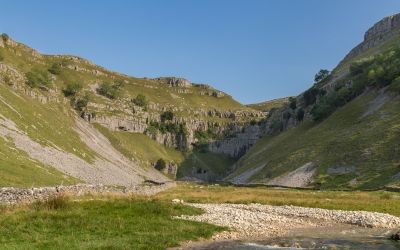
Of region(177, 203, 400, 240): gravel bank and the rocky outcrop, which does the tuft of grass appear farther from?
the rocky outcrop

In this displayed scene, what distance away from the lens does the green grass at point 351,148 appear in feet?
370

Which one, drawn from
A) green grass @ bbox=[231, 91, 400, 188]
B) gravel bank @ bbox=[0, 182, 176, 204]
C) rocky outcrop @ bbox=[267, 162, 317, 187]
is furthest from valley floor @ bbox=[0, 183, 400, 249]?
rocky outcrop @ bbox=[267, 162, 317, 187]

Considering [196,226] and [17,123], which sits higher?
[17,123]

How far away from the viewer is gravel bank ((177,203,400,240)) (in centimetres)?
4160

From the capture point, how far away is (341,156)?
128 meters

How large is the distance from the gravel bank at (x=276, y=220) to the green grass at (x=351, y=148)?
5221cm

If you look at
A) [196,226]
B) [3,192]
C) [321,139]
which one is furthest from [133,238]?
[321,139]

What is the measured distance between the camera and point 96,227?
36.8 m

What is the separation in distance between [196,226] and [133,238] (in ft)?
25.3

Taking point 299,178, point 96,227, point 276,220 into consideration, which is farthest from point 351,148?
point 96,227

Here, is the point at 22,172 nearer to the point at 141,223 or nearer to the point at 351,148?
the point at 141,223

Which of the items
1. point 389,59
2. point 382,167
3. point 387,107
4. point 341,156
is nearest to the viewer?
point 382,167

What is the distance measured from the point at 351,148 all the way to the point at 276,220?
3490 inches

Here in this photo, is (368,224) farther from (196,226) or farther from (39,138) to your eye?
(39,138)
